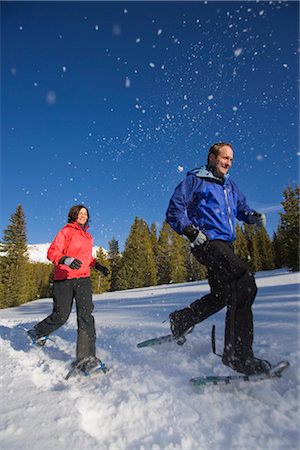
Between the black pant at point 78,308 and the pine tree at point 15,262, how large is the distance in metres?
33.1

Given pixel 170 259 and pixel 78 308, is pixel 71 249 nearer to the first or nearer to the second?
pixel 78 308

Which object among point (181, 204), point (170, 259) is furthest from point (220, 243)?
point (170, 259)

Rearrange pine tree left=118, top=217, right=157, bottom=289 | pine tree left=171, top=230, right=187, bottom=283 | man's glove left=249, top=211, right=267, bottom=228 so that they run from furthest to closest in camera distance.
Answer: pine tree left=171, top=230, right=187, bottom=283
pine tree left=118, top=217, right=157, bottom=289
man's glove left=249, top=211, right=267, bottom=228

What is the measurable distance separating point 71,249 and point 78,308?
799 millimetres

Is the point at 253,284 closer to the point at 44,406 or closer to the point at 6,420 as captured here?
the point at 44,406

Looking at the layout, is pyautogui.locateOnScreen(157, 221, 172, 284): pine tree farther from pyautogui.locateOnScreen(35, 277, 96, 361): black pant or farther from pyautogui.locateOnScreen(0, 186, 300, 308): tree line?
pyautogui.locateOnScreen(35, 277, 96, 361): black pant

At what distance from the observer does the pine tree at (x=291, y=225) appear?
89.9ft

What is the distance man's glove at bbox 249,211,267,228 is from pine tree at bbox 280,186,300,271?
25.9 meters

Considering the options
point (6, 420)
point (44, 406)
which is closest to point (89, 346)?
point (44, 406)

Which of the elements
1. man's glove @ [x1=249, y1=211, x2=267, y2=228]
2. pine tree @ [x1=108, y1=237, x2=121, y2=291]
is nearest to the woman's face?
man's glove @ [x1=249, y1=211, x2=267, y2=228]

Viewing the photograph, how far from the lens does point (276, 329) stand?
3648mm

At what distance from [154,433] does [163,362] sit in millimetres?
1459

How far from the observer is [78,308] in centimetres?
396

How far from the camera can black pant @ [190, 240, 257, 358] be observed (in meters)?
2.64
